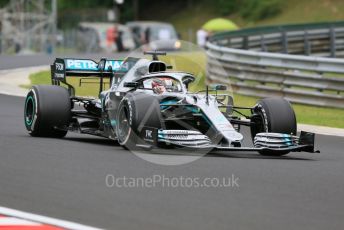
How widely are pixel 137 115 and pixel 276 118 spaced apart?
1756mm

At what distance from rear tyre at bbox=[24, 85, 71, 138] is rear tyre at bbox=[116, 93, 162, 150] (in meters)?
1.43

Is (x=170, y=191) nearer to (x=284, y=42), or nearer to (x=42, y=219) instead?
(x=42, y=219)

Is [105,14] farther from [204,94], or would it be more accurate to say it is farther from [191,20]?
[204,94]

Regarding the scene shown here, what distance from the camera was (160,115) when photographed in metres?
11.6

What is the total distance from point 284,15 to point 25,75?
46.7m

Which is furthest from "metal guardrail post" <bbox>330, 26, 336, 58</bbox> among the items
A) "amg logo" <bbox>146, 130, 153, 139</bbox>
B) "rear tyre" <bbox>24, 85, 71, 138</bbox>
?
"amg logo" <bbox>146, 130, 153, 139</bbox>

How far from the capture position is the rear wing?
14.0 metres

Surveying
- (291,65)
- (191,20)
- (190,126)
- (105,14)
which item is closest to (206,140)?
(190,126)

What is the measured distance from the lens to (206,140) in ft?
37.3

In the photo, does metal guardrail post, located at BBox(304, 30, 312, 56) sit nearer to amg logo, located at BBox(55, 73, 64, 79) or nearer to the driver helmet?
amg logo, located at BBox(55, 73, 64, 79)

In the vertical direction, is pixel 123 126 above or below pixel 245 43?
below

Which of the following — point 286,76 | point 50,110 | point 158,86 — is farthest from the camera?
point 286,76
